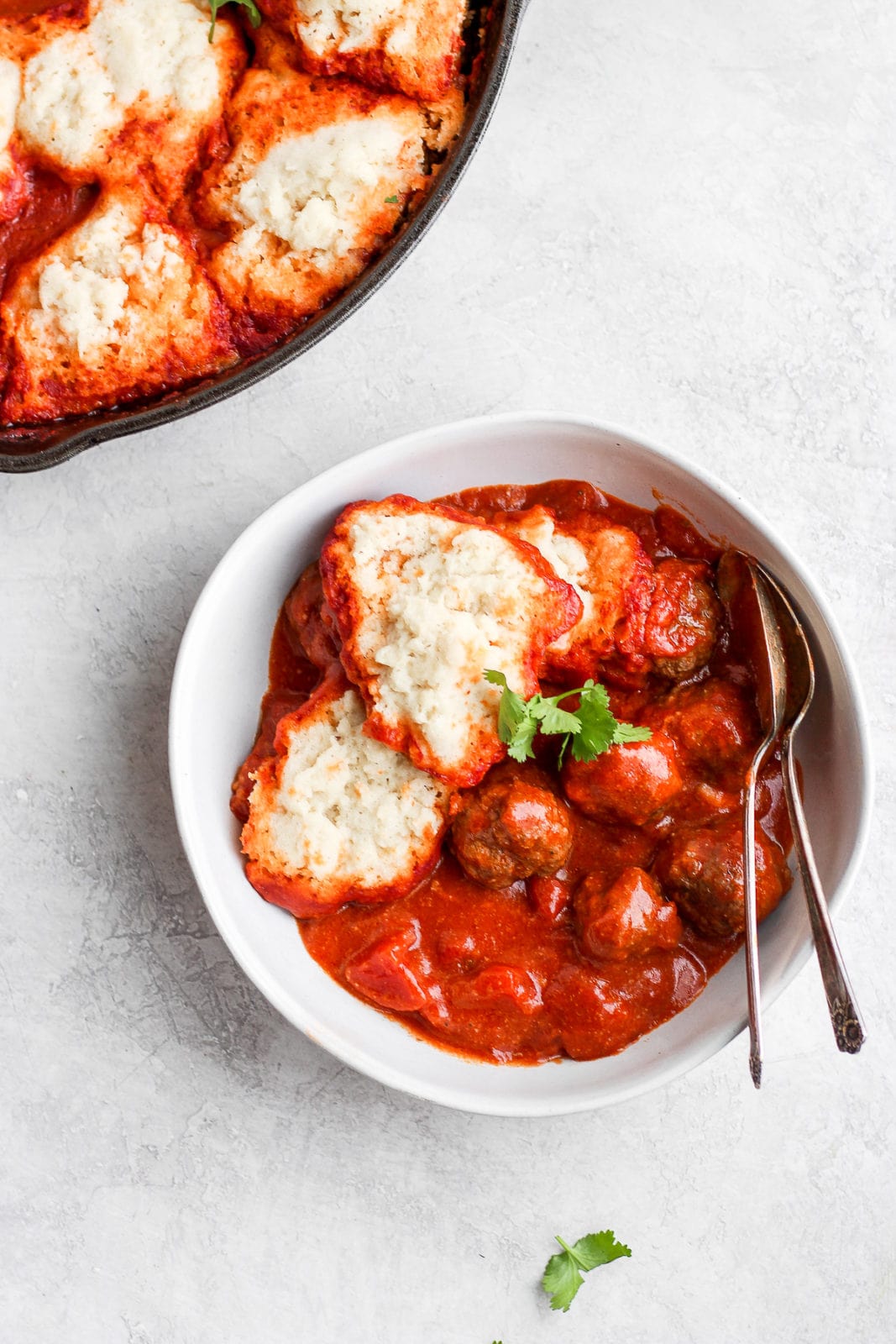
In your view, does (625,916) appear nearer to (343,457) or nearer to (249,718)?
(249,718)

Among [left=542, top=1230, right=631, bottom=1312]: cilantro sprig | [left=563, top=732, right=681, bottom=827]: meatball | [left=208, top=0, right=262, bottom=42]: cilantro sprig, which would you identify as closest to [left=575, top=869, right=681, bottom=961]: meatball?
[left=563, top=732, right=681, bottom=827]: meatball

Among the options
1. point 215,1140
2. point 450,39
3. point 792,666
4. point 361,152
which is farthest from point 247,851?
point 450,39

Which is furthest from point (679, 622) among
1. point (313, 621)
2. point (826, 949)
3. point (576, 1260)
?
point (576, 1260)

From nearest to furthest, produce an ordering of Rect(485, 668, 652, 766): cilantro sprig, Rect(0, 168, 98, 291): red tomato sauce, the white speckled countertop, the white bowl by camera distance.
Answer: Rect(485, 668, 652, 766): cilantro sprig
the white bowl
Rect(0, 168, 98, 291): red tomato sauce
the white speckled countertop

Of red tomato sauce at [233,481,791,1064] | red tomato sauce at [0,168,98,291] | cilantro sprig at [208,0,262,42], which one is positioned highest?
cilantro sprig at [208,0,262,42]

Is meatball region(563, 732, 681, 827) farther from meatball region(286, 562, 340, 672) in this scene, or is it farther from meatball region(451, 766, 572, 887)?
meatball region(286, 562, 340, 672)

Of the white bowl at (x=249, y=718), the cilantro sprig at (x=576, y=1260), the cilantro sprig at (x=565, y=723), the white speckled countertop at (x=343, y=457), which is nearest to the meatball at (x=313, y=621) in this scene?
the white bowl at (x=249, y=718)
